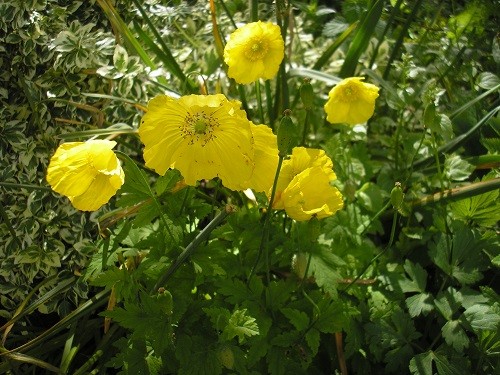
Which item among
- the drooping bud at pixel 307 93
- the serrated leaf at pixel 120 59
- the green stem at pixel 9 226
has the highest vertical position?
the drooping bud at pixel 307 93

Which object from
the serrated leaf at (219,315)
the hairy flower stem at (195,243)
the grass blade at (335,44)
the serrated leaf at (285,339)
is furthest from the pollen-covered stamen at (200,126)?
the grass blade at (335,44)

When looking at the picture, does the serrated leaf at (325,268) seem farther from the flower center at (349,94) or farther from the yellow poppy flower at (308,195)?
the flower center at (349,94)

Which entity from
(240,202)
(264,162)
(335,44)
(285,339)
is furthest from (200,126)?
(335,44)

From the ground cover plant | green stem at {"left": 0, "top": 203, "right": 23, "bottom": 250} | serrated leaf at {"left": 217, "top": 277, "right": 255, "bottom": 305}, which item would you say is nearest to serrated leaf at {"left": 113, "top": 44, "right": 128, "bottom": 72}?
the ground cover plant

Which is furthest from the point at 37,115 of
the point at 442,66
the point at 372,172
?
the point at 442,66

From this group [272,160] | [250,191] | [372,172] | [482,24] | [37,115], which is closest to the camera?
[272,160]

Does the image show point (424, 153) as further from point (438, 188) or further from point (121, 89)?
point (121, 89)
